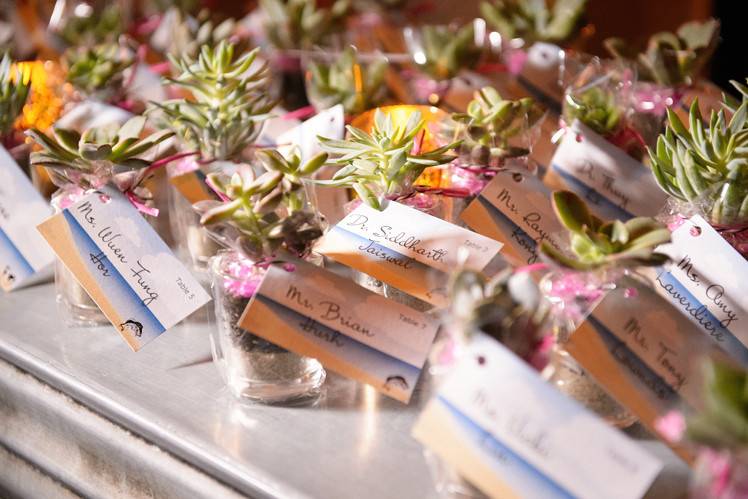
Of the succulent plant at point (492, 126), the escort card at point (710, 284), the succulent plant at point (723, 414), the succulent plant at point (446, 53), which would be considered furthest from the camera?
the succulent plant at point (446, 53)

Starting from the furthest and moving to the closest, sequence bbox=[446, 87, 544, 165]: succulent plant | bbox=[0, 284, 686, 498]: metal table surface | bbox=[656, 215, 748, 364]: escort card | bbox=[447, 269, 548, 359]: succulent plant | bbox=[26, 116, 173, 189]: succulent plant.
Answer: bbox=[446, 87, 544, 165]: succulent plant, bbox=[26, 116, 173, 189]: succulent plant, bbox=[656, 215, 748, 364]: escort card, bbox=[0, 284, 686, 498]: metal table surface, bbox=[447, 269, 548, 359]: succulent plant

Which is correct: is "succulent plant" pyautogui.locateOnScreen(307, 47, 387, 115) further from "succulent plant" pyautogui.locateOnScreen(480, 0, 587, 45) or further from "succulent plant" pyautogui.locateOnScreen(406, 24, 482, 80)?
"succulent plant" pyautogui.locateOnScreen(480, 0, 587, 45)

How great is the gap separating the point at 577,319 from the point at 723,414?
23cm

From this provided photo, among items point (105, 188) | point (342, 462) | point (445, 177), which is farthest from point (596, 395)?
point (105, 188)

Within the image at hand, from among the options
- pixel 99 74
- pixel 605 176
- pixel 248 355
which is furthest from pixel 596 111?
pixel 99 74

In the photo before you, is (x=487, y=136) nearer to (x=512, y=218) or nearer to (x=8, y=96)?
(x=512, y=218)

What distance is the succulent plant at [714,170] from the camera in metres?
0.92

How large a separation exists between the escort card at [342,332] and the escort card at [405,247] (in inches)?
2.5

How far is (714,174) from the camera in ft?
3.06

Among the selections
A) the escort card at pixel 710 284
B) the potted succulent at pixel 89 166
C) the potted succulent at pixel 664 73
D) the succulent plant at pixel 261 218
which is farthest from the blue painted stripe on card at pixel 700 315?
the potted succulent at pixel 89 166

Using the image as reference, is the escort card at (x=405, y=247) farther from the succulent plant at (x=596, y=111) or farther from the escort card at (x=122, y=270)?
the succulent plant at (x=596, y=111)

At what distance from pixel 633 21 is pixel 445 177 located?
1878mm

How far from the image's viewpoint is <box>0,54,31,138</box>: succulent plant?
3.95ft

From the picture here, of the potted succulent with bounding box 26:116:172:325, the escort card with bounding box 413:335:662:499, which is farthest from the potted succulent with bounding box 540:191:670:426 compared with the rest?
the potted succulent with bounding box 26:116:172:325
